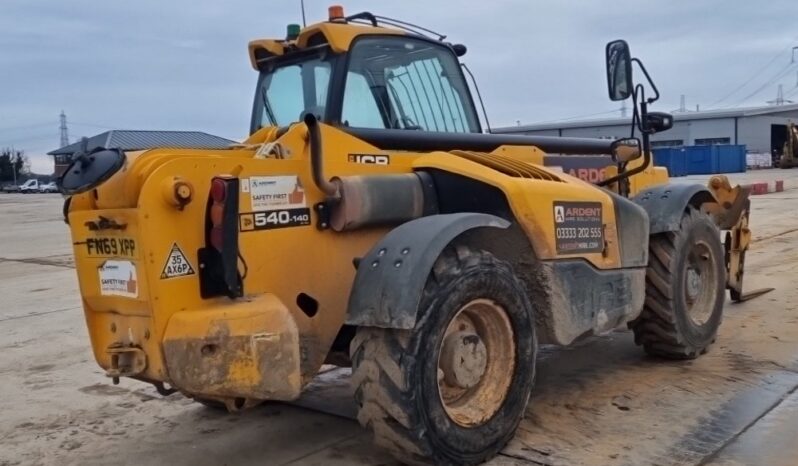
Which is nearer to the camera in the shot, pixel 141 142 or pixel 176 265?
pixel 176 265

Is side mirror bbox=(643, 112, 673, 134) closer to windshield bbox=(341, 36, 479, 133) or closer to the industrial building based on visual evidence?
windshield bbox=(341, 36, 479, 133)

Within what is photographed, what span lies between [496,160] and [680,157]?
42.4m

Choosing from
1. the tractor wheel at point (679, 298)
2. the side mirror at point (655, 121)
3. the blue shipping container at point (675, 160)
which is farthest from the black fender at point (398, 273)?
the blue shipping container at point (675, 160)

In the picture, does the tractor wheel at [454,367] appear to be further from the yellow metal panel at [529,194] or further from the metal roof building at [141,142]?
the metal roof building at [141,142]

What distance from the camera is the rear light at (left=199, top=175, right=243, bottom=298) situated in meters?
3.52

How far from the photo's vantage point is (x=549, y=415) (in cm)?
477

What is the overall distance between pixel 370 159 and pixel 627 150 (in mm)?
2385

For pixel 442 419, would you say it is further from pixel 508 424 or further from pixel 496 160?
pixel 496 160

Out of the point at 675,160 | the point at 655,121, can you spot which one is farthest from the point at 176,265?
the point at 675,160

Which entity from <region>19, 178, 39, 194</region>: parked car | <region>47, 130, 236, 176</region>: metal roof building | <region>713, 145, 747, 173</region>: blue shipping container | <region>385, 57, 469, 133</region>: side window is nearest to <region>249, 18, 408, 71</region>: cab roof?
<region>385, 57, 469, 133</region>: side window

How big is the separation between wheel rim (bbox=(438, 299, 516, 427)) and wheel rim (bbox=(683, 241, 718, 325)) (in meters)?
2.41

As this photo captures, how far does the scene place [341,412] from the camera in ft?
16.4

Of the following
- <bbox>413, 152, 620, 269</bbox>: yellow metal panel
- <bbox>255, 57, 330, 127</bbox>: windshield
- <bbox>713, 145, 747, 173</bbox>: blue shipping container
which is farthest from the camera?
<bbox>713, 145, 747, 173</bbox>: blue shipping container

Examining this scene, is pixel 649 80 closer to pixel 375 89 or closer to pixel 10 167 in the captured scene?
pixel 375 89
